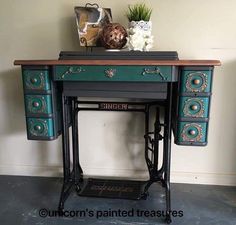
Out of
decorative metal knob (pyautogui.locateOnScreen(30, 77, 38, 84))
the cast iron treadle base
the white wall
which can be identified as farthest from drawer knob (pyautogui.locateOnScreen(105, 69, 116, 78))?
the cast iron treadle base

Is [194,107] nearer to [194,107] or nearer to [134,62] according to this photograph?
[194,107]

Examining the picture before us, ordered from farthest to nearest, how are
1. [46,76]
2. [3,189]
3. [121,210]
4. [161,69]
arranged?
[3,189] → [121,210] → [46,76] → [161,69]

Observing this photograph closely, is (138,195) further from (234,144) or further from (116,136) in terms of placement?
(234,144)

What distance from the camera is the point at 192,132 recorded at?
5.39 ft

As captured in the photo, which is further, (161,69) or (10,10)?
(10,10)

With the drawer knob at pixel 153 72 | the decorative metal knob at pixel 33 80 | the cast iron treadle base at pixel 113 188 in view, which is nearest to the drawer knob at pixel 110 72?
the drawer knob at pixel 153 72

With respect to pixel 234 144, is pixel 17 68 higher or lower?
higher

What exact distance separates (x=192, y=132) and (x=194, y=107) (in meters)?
0.16

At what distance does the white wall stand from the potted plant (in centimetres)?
22

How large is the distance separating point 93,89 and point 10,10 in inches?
39.9

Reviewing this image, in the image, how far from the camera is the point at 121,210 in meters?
1.84

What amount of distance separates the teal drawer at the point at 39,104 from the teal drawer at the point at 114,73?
0.17 m

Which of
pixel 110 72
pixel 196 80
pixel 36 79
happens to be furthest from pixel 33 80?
pixel 196 80

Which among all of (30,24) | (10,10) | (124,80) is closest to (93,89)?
(124,80)
